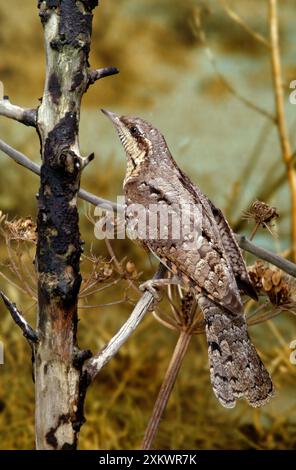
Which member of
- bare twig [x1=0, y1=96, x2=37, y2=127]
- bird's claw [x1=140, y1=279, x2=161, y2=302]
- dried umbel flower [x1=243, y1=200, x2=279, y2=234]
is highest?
bare twig [x1=0, y1=96, x2=37, y2=127]

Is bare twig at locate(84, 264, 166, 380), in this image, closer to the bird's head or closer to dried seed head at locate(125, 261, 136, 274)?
dried seed head at locate(125, 261, 136, 274)

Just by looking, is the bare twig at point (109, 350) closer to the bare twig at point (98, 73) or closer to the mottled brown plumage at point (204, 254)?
the mottled brown plumage at point (204, 254)

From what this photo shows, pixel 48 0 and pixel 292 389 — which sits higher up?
pixel 48 0

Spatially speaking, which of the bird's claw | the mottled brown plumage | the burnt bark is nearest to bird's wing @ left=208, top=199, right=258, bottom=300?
the mottled brown plumage

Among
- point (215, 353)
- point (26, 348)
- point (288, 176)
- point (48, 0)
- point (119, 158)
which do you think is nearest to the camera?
point (48, 0)

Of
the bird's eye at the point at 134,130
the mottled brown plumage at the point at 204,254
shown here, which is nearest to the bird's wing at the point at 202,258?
the mottled brown plumage at the point at 204,254

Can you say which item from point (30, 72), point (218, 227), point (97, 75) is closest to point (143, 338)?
point (30, 72)

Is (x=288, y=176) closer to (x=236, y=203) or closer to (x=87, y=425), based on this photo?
(x=236, y=203)

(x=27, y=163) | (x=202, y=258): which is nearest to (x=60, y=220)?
(x=27, y=163)
